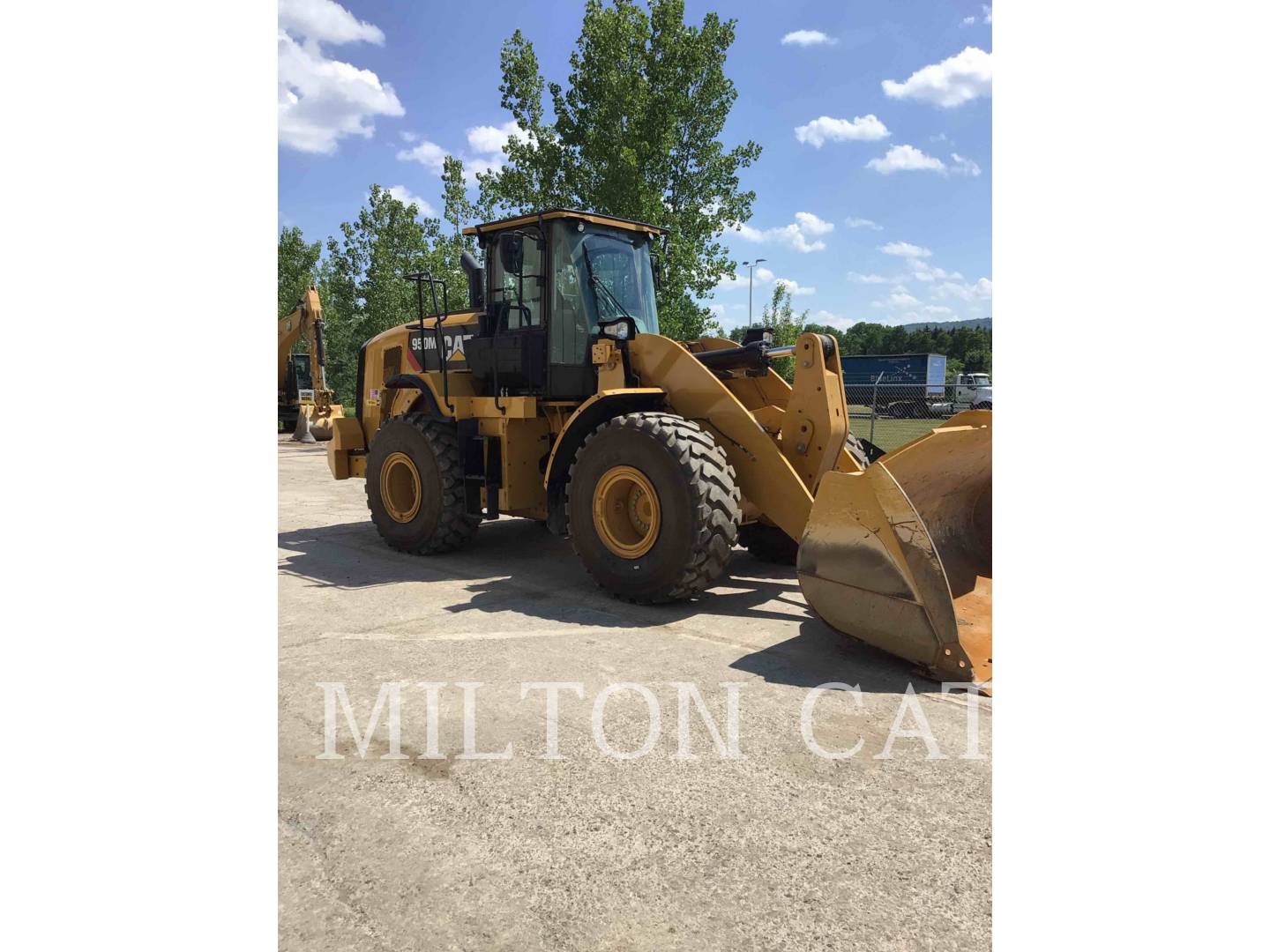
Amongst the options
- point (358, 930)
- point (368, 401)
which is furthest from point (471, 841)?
point (368, 401)

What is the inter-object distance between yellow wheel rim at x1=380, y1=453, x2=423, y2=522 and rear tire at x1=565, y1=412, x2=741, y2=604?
2459mm

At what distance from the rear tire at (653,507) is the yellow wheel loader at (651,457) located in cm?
1

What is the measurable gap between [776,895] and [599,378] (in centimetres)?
472

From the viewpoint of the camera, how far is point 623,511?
6109 mm

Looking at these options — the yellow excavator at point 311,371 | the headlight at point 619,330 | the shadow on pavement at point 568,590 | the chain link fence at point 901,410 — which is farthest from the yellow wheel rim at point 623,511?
the yellow excavator at point 311,371

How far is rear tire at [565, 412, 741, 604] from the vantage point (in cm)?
542

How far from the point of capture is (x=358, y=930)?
2354mm

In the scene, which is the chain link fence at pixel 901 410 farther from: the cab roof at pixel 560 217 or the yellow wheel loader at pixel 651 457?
the yellow wheel loader at pixel 651 457

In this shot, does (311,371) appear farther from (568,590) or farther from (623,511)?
(623,511)

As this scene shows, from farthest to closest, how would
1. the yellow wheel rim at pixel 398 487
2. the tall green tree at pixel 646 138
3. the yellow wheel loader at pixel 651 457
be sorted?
the tall green tree at pixel 646 138 < the yellow wheel rim at pixel 398 487 < the yellow wheel loader at pixel 651 457

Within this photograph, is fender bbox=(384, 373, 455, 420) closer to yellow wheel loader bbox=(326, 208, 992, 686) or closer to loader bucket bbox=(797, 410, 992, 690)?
yellow wheel loader bbox=(326, 208, 992, 686)

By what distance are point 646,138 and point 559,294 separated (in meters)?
9.05

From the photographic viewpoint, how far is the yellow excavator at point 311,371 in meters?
20.8

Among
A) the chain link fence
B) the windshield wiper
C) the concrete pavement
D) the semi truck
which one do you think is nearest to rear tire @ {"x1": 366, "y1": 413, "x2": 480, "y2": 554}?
the windshield wiper
